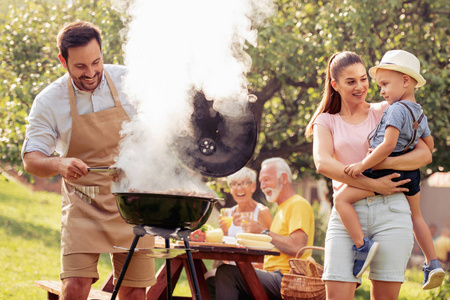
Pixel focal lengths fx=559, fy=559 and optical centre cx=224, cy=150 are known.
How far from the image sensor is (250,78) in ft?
26.0

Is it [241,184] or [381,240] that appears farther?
[241,184]

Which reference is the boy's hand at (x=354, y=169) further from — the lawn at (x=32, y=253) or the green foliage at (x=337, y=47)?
the green foliage at (x=337, y=47)

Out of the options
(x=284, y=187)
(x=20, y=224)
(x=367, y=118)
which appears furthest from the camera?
(x=20, y=224)

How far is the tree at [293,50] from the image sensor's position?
23.6 ft

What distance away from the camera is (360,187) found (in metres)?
2.82

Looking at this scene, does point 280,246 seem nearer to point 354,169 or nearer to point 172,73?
point 354,169

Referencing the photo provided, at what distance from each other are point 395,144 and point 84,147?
165 centimetres

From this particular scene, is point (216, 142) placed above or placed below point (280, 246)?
above

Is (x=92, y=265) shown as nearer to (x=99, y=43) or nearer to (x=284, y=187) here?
(x=99, y=43)

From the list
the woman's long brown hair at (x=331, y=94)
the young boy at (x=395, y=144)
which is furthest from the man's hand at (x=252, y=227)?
the young boy at (x=395, y=144)

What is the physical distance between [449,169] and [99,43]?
6.36m

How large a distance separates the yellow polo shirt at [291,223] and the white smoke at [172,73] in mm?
1687

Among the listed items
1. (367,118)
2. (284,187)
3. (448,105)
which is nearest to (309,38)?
(448,105)

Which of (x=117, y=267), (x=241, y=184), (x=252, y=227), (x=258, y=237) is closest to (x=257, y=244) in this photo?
(x=258, y=237)
